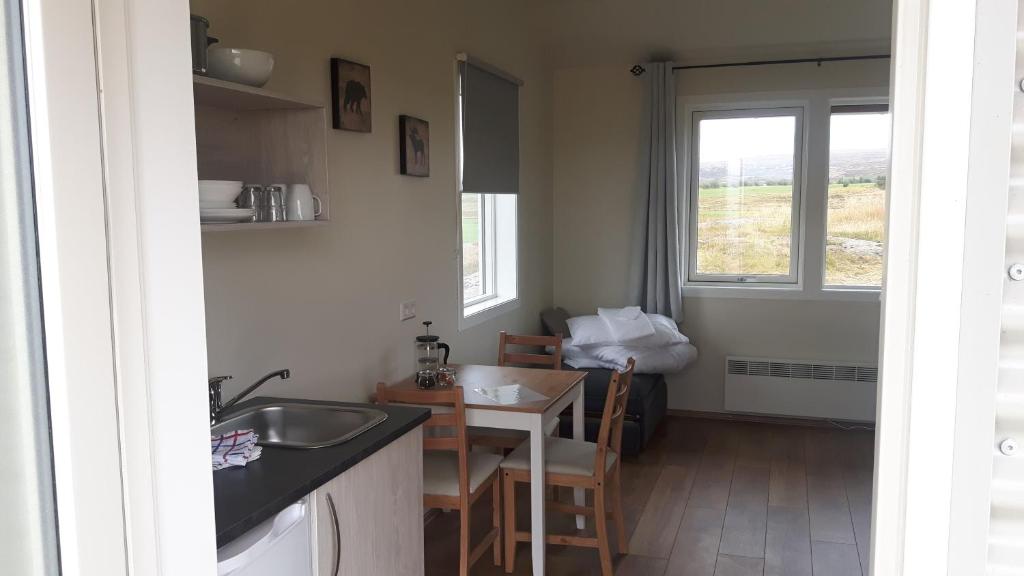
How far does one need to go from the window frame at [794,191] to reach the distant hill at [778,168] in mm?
80

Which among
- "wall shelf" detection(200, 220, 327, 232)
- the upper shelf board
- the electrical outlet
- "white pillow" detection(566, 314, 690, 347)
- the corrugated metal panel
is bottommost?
"white pillow" detection(566, 314, 690, 347)

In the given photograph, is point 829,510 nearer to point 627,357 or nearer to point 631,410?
point 631,410

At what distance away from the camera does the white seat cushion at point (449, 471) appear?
116 inches

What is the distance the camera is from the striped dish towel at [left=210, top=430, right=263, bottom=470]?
1.94 meters

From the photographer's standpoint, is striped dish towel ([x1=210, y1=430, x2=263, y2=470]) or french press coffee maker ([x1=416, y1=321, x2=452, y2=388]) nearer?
striped dish towel ([x1=210, y1=430, x2=263, y2=470])

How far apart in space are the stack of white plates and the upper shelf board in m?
0.23

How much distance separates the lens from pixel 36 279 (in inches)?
34.5

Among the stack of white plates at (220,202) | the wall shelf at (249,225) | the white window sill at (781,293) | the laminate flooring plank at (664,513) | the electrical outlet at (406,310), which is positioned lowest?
the laminate flooring plank at (664,513)

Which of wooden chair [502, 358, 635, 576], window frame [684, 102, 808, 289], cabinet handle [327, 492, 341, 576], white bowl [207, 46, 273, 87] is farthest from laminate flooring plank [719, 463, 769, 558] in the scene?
white bowl [207, 46, 273, 87]

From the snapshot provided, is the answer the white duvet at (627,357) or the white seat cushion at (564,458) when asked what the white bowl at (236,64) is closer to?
the white seat cushion at (564,458)

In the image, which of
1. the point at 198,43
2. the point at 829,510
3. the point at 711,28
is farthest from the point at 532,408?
the point at 711,28

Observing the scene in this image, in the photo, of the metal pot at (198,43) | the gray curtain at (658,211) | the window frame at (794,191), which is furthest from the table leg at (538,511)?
the window frame at (794,191)

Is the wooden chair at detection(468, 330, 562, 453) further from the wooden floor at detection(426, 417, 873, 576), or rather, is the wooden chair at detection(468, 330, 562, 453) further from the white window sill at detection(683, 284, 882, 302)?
the white window sill at detection(683, 284, 882, 302)

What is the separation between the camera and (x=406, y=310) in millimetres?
3520
